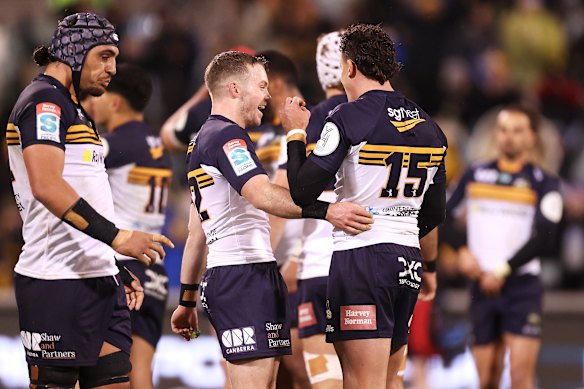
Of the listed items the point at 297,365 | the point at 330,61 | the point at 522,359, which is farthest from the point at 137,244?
the point at 522,359

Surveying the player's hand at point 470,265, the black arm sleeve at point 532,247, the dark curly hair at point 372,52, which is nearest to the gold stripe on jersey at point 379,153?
the dark curly hair at point 372,52

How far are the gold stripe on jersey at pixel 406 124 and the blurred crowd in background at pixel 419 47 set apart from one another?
299 inches

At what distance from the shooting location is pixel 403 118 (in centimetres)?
655

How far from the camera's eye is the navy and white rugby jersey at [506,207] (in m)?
10.2

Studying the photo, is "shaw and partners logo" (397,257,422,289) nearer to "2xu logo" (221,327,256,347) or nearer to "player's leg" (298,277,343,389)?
"2xu logo" (221,327,256,347)

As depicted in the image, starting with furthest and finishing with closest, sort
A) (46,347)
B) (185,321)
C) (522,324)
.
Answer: (522,324) < (185,321) < (46,347)

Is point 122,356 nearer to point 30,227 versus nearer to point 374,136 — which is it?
point 30,227

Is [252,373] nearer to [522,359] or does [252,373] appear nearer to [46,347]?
[46,347]

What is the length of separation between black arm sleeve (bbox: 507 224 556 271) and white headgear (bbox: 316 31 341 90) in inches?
107

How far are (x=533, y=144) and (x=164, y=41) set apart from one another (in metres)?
6.22

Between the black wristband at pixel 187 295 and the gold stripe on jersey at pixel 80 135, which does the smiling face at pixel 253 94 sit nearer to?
the gold stripe on jersey at pixel 80 135

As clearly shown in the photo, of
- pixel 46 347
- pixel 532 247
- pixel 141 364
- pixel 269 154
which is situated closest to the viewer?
pixel 46 347

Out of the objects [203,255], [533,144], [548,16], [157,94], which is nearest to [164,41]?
[157,94]

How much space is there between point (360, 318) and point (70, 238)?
1711 mm
